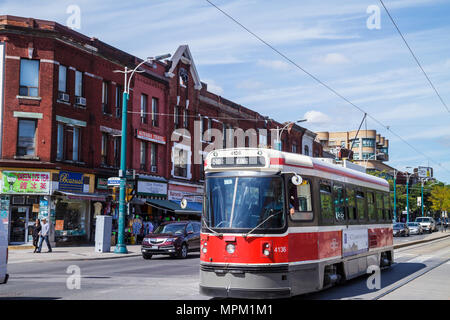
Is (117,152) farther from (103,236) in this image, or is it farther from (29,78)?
(103,236)

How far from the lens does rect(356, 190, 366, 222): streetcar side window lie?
15185 mm

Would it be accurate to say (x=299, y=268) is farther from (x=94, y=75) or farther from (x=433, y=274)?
(x=94, y=75)

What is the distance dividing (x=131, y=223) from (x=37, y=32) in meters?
12.4

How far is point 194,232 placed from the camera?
25609mm

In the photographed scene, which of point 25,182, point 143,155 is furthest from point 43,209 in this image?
point 143,155

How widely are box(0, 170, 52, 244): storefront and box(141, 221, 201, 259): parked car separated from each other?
824 centimetres

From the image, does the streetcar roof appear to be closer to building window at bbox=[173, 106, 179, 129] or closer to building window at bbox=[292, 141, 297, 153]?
building window at bbox=[173, 106, 179, 129]

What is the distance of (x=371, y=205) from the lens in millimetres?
16547

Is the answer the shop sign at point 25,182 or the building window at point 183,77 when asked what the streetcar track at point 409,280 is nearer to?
the shop sign at point 25,182

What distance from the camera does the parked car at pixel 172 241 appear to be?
23797 mm

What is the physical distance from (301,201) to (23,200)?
864 inches

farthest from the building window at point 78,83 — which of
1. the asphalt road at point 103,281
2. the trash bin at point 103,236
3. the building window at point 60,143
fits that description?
the asphalt road at point 103,281
